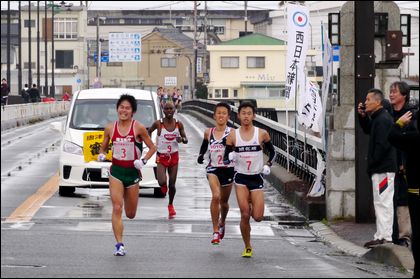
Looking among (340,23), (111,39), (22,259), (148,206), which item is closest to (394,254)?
(22,259)

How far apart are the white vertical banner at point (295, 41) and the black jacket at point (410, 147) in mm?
11522

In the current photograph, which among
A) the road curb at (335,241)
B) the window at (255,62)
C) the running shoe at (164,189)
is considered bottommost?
the road curb at (335,241)

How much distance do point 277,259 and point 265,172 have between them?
1.12 m

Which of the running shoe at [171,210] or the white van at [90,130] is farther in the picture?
the white van at [90,130]

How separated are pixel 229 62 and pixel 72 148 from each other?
238 ft

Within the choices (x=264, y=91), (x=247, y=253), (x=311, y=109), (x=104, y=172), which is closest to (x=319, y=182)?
(x=311, y=109)

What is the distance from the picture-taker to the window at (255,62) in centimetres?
9114

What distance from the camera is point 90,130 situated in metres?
20.3

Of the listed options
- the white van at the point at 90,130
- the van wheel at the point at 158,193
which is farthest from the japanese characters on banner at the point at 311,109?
the van wheel at the point at 158,193

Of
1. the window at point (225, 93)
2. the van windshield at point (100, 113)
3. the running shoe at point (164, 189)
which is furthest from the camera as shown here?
the window at point (225, 93)

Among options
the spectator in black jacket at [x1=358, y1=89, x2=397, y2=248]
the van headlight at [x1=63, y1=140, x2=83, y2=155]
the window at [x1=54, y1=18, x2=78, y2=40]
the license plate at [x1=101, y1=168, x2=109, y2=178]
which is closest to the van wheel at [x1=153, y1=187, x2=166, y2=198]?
the license plate at [x1=101, y1=168, x2=109, y2=178]

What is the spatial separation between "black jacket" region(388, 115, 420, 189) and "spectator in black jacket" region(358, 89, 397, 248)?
7.77 ft

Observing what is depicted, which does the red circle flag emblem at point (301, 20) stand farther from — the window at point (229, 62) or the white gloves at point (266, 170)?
the window at point (229, 62)

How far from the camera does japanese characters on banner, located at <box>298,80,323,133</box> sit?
65.5 feet
